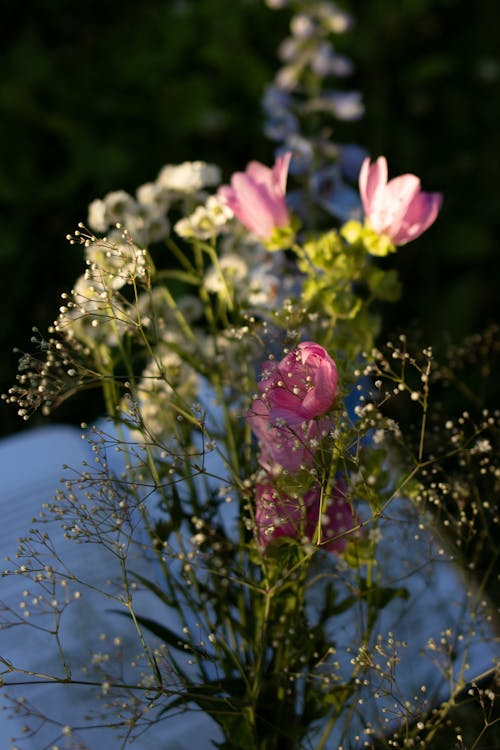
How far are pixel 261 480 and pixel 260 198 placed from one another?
243 millimetres

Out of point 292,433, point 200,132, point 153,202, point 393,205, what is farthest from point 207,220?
point 200,132

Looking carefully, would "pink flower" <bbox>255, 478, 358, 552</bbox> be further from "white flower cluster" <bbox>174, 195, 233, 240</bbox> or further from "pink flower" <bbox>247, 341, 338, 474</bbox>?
"white flower cluster" <bbox>174, 195, 233, 240</bbox>

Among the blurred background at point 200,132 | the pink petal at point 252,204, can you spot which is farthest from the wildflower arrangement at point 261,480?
the blurred background at point 200,132

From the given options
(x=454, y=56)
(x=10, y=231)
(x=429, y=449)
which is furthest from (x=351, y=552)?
(x=454, y=56)

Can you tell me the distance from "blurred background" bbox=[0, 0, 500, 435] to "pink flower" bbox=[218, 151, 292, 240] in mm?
Result: 1384

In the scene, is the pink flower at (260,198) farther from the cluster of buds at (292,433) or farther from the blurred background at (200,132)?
the blurred background at (200,132)

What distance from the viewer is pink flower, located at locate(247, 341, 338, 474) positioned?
577mm

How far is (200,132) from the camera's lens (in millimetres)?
2230

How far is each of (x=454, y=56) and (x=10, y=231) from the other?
3.98ft

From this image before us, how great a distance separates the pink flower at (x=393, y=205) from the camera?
0.70 m

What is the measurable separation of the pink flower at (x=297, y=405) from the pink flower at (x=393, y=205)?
0.16 metres

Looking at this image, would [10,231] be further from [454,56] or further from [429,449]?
[429,449]

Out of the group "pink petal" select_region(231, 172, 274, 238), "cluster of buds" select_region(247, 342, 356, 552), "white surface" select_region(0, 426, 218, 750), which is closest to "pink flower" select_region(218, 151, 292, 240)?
"pink petal" select_region(231, 172, 274, 238)

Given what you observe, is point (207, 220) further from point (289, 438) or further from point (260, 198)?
point (289, 438)
